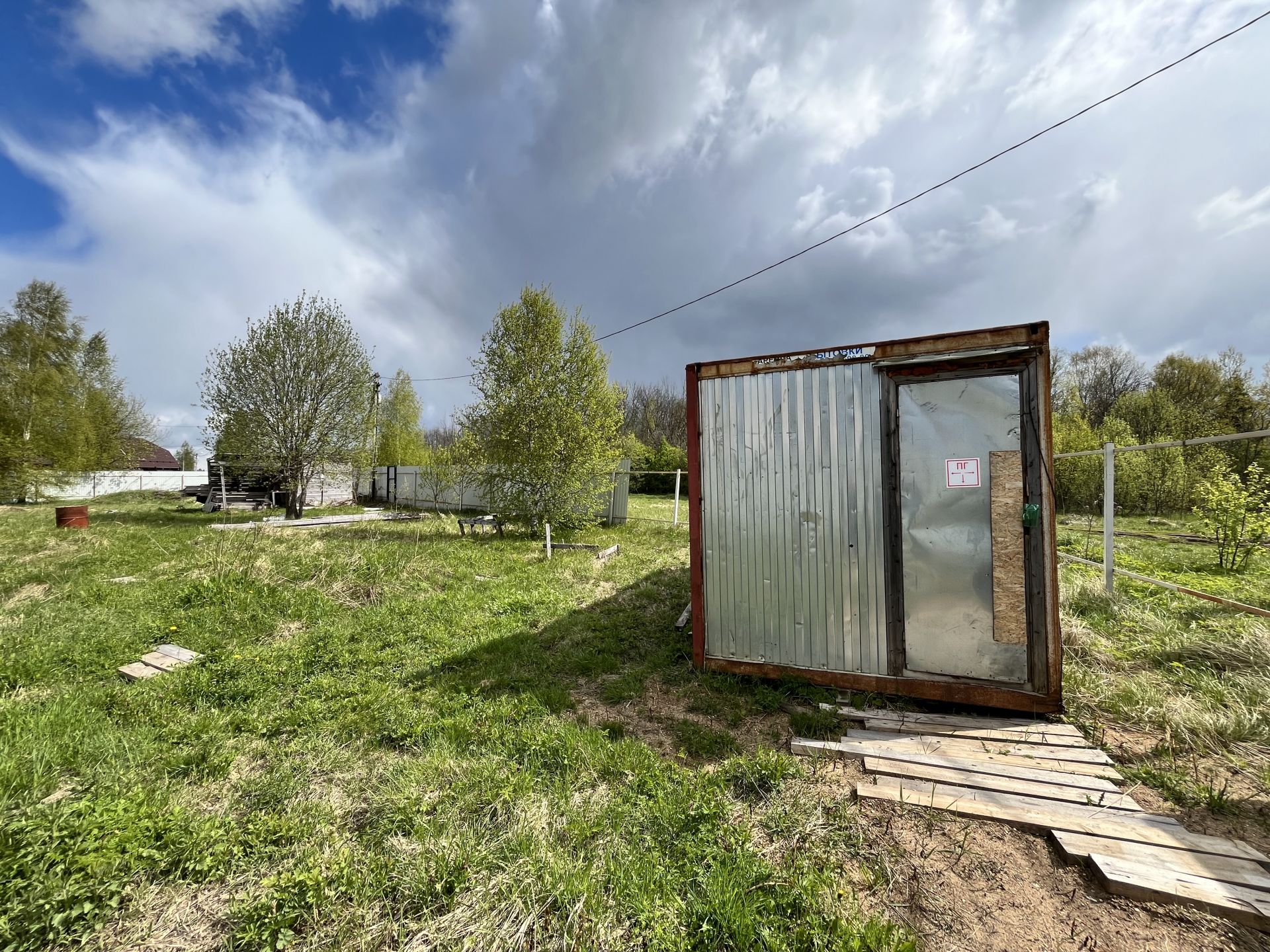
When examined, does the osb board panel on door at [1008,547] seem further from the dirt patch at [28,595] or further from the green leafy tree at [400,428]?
the green leafy tree at [400,428]

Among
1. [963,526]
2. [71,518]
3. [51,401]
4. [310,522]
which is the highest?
[51,401]

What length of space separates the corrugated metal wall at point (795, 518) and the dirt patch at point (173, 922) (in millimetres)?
3298

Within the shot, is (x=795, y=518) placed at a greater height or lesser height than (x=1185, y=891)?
greater

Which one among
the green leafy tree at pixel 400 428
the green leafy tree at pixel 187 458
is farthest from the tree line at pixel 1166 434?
the green leafy tree at pixel 187 458

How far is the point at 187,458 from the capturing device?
131ft

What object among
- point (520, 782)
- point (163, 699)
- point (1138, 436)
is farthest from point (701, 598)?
point (1138, 436)

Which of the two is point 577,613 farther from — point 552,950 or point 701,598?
point 552,950

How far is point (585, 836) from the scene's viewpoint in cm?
225

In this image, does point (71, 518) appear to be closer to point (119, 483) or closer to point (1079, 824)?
point (1079, 824)

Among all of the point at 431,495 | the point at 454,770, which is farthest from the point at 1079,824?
the point at 431,495

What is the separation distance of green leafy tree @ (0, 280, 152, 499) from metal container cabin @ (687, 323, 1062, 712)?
2847 cm

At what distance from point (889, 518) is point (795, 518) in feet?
2.22

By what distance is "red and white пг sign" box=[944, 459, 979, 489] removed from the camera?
137 inches

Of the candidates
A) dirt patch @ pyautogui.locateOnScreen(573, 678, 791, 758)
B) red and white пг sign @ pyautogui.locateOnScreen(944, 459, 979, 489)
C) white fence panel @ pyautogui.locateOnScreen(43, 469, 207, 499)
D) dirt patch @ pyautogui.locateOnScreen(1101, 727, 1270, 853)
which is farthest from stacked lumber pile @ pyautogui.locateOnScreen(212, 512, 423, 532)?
white fence panel @ pyautogui.locateOnScreen(43, 469, 207, 499)
